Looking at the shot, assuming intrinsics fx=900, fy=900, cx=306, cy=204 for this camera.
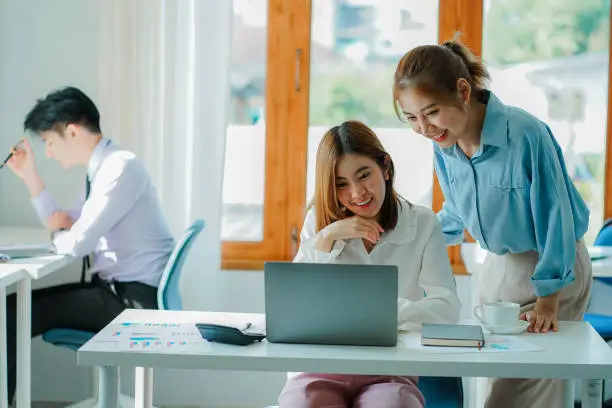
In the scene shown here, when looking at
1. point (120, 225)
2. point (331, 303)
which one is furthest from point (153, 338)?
point (120, 225)

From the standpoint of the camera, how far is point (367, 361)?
1.69 meters

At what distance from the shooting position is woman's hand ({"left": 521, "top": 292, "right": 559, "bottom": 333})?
1.96m

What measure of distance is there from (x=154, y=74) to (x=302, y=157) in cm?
67

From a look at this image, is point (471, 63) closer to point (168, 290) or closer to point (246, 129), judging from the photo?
point (168, 290)

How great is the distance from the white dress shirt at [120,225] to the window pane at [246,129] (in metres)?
0.51

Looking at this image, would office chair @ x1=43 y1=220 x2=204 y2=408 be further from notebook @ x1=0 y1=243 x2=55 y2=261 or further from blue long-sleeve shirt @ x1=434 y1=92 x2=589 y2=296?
blue long-sleeve shirt @ x1=434 y1=92 x2=589 y2=296

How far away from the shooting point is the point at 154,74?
351 centimetres

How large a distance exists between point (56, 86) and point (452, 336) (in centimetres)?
237

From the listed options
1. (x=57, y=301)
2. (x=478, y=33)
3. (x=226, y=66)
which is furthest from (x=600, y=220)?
(x=57, y=301)

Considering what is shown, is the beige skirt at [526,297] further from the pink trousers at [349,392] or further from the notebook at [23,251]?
the notebook at [23,251]

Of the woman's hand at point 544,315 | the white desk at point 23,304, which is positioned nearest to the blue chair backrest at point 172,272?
the white desk at point 23,304

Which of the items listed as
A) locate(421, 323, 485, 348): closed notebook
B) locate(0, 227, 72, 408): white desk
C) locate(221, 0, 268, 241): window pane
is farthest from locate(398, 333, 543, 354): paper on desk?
locate(221, 0, 268, 241): window pane

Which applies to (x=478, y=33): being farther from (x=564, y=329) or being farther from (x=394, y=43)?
(x=564, y=329)

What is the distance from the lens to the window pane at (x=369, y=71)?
11.9 ft
